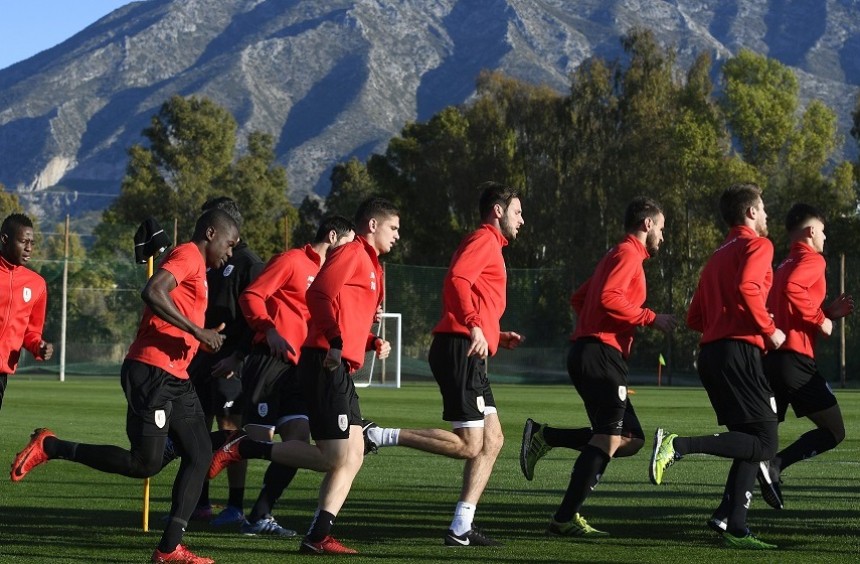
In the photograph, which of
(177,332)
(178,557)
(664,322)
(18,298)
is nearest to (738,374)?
(664,322)

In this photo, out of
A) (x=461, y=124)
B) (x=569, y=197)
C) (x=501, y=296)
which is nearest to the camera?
(x=501, y=296)

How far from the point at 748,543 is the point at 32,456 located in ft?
13.5

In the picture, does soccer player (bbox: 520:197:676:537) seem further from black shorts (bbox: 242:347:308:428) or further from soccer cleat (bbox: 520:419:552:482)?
black shorts (bbox: 242:347:308:428)

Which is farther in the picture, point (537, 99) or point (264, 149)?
point (264, 149)

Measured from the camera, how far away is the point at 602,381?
29.4 feet

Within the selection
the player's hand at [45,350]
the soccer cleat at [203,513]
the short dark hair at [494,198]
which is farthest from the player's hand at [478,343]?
the player's hand at [45,350]

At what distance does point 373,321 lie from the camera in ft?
28.5

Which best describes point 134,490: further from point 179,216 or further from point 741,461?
point 179,216

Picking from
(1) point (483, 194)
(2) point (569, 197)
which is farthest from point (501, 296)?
(2) point (569, 197)

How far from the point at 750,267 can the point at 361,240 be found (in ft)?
7.48

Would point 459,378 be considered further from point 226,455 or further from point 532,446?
point 226,455

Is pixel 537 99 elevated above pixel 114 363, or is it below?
above

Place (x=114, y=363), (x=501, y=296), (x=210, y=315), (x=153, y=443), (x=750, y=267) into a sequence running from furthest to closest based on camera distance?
(x=114, y=363) → (x=210, y=315) → (x=501, y=296) → (x=750, y=267) → (x=153, y=443)

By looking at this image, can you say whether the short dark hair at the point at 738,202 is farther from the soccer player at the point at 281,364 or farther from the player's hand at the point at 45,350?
the player's hand at the point at 45,350
